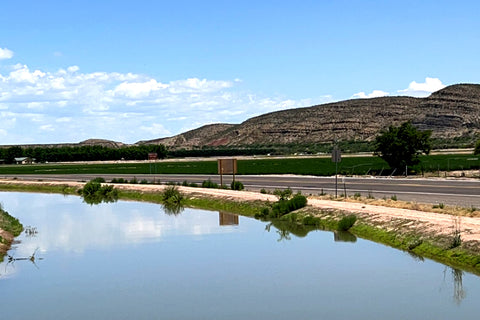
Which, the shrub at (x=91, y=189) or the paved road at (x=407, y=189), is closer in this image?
the paved road at (x=407, y=189)

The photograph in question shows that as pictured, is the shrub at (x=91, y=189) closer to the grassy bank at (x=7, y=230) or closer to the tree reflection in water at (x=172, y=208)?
the tree reflection in water at (x=172, y=208)

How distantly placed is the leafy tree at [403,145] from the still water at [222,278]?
3342 cm

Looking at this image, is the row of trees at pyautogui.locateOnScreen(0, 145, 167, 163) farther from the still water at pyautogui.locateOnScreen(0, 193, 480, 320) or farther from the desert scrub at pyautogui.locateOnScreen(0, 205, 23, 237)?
the still water at pyautogui.locateOnScreen(0, 193, 480, 320)

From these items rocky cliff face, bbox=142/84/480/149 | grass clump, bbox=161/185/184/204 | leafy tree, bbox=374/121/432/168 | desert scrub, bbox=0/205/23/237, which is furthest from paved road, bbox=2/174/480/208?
rocky cliff face, bbox=142/84/480/149

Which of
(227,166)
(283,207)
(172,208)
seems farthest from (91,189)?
(283,207)

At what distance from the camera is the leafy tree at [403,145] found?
6247 centimetres

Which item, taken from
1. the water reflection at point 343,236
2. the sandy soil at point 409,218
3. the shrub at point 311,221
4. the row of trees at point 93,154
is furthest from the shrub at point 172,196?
the row of trees at point 93,154

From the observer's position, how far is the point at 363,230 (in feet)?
93.7

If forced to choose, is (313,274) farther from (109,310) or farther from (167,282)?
(109,310)

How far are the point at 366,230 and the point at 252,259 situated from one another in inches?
283

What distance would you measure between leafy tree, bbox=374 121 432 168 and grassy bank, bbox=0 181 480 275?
22.3m

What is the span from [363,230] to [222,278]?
10.5 m

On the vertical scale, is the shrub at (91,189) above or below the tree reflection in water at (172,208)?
above

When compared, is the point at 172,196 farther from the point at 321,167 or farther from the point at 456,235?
the point at 321,167
